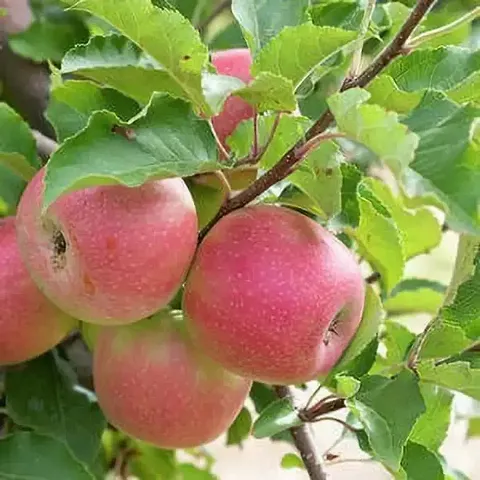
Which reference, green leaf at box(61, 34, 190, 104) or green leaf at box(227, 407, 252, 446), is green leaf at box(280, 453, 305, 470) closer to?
green leaf at box(227, 407, 252, 446)

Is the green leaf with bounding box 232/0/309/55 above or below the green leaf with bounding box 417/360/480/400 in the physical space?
above

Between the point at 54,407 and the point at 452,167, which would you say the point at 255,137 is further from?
the point at 54,407

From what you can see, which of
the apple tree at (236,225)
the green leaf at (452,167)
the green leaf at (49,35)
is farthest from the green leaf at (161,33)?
the green leaf at (49,35)

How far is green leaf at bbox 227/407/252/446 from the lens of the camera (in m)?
0.83

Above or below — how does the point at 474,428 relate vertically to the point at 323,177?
below

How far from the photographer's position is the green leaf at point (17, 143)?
25.5 inches

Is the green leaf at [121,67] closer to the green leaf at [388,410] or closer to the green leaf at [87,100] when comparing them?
the green leaf at [87,100]

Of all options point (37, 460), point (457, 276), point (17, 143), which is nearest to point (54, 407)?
point (37, 460)

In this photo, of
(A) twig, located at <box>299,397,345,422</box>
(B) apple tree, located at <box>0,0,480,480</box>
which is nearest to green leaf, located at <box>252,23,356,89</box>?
(B) apple tree, located at <box>0,0,480,480</box>

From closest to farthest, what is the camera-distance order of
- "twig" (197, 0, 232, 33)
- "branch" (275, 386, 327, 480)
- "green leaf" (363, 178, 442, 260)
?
Result: "branch" (275, 386, 327, 480) < "green leaf" (363, 178, 442, 260) < "twig" (197, 0, 232, 33)

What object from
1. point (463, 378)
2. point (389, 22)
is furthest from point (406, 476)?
point (389, 22)

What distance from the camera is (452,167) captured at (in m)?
0.46

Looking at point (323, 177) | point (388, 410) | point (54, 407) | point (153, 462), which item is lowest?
point (153, 462)

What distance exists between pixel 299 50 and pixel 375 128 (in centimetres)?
6
